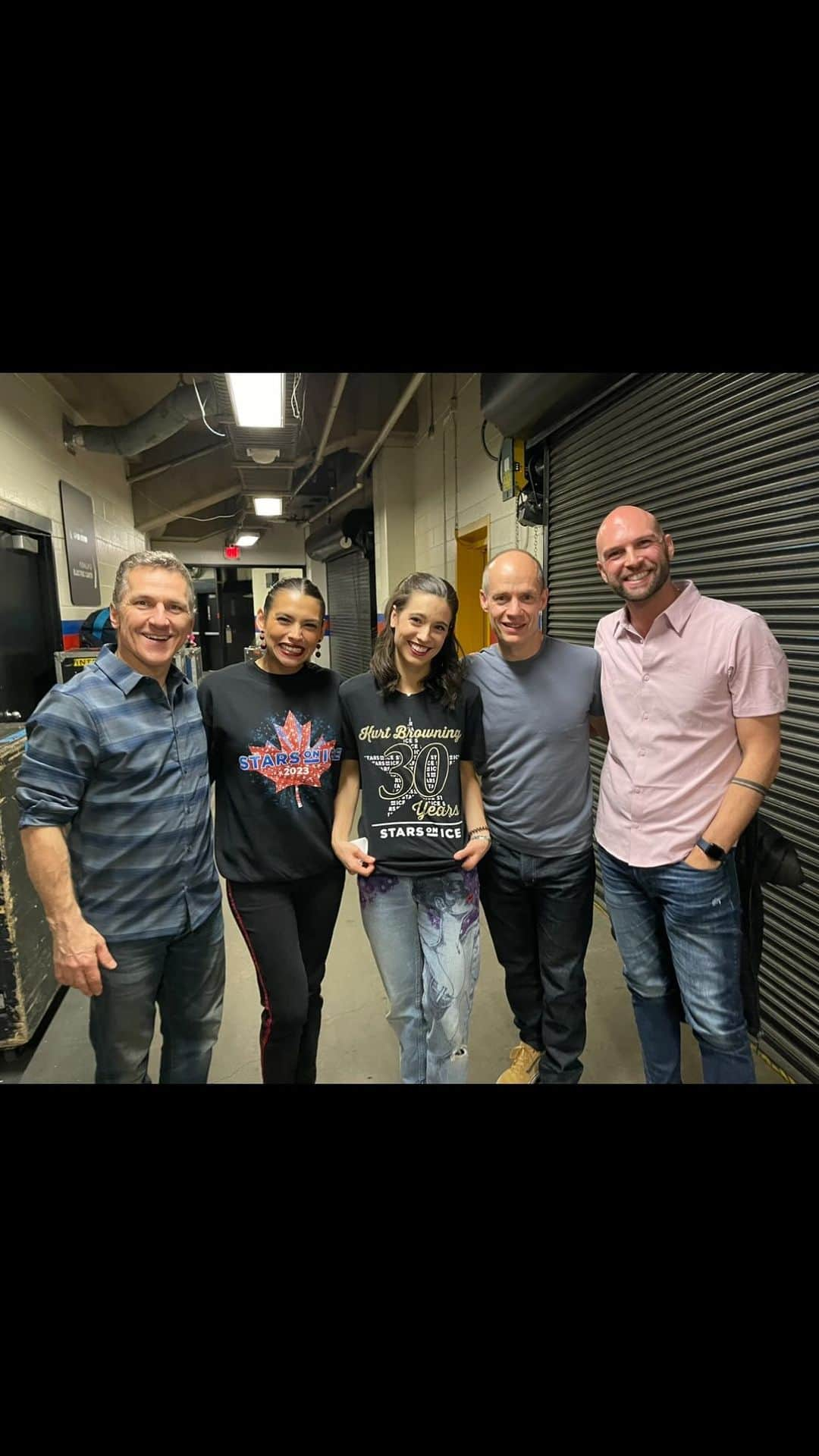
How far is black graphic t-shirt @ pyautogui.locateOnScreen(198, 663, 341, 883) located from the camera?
1.50m

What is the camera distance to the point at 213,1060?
2018 millimetres

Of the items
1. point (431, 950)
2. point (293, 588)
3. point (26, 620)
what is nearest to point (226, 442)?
point (26, 620)

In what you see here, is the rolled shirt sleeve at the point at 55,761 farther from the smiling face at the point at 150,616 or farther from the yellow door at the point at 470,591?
the yellow door at the point at 470,591

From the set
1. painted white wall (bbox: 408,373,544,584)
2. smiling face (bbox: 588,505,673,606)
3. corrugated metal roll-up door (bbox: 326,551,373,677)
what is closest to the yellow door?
painted white wall (bbox: 408,373,544,584)

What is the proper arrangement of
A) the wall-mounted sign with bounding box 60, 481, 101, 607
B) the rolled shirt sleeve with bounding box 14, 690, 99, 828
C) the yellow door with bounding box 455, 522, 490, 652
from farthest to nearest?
the yellow door with bounding box 455, 522, 490, 652 → the wall-mounted sign with bounding box 60, 481, 101, 607 → the rolled shirt sleeve with bounding box 14, 690, 99, 828

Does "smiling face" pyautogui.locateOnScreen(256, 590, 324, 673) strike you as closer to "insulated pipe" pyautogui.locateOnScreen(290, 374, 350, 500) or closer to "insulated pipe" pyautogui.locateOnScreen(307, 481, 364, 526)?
"insulated pipe" pyautogui.locateOnScreen(290, 374, 350, 500)

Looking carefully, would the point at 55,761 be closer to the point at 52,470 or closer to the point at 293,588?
the point at 293,588

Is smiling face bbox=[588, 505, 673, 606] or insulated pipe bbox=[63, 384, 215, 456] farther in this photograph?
insulated pipe bbox=[63, 384, 215, 456]

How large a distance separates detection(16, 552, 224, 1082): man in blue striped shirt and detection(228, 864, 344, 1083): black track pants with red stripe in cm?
11

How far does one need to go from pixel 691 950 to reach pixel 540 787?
524mm

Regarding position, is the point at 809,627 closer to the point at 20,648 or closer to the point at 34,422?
the point at 20,648

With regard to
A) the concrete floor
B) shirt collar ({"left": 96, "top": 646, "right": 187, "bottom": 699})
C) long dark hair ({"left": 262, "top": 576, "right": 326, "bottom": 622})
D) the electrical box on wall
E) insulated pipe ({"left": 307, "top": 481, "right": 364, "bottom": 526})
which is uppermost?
insulated pipe ({"left": 307, "top": 481, "right": 364, "bottom": 526})
